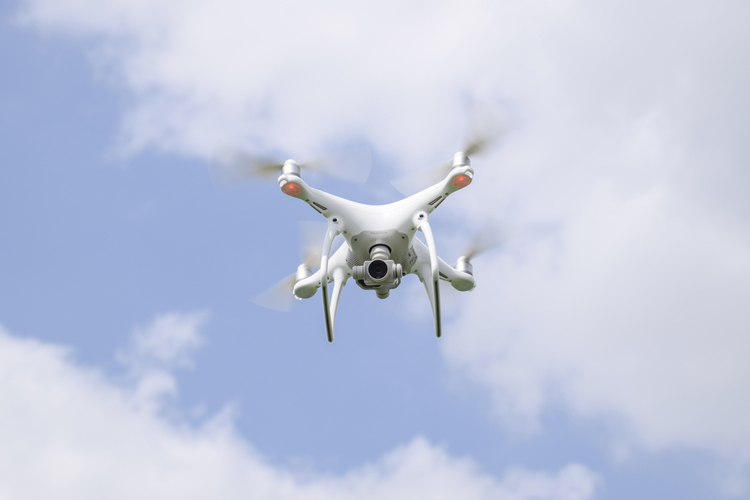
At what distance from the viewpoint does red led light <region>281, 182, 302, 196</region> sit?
85.0 ft

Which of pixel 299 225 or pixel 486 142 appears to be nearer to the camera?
pixel 486 142

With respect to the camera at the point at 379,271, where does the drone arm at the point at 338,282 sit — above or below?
above

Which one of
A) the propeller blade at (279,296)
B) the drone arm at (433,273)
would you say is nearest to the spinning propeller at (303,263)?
the propeller blade at (279,296)

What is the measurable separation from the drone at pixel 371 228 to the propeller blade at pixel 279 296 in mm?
2910

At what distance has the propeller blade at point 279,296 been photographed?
29734mm

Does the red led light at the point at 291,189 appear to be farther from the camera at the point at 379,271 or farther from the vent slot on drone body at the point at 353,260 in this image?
the camera at the point at 379,271

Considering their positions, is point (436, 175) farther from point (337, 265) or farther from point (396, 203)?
point (337, 265)

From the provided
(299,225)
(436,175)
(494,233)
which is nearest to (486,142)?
(436,175)

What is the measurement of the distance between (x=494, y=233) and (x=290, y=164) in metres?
6.70

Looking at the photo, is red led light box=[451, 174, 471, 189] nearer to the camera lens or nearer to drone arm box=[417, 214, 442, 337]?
drone arm box=[417, 214, 442, 337]

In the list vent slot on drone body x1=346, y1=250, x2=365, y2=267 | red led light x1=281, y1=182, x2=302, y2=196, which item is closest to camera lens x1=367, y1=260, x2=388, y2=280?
vent slot on drone body x1=346, y1=250, x2=365, y2=267

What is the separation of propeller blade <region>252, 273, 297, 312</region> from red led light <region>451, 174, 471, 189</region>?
6.43 meters

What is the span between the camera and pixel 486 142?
26438mm

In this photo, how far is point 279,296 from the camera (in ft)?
97.7
